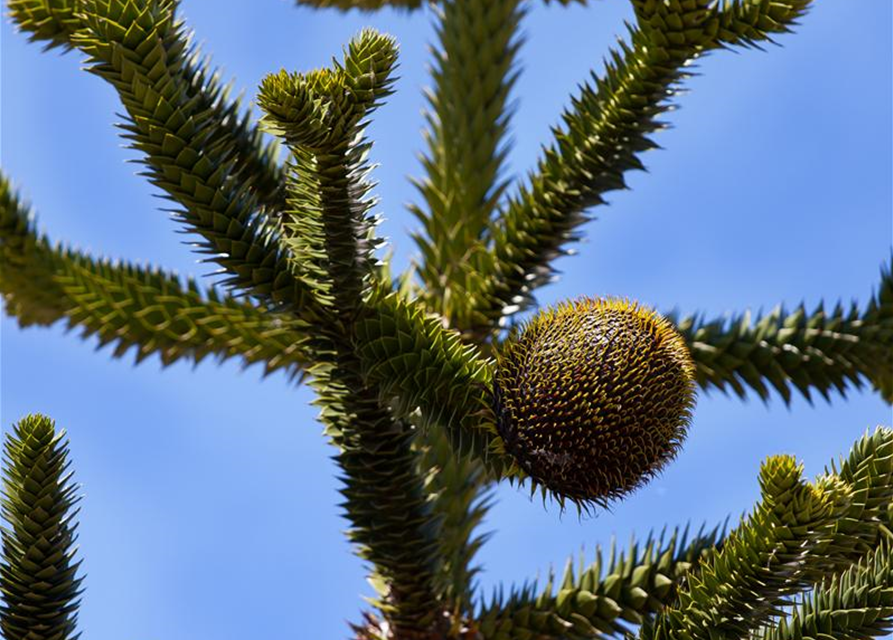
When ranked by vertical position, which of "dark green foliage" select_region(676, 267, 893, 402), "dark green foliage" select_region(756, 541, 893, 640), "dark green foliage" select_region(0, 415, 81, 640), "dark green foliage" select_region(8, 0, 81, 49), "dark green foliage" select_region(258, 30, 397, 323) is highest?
"dark green foliage" select_region(676, 267, 893, 402)

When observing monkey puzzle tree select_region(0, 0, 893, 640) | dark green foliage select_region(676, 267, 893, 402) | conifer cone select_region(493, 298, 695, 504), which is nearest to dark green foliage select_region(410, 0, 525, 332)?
monkey puzzle tree select_region(0, 0, 893, 640)

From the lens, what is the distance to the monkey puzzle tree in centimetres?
272

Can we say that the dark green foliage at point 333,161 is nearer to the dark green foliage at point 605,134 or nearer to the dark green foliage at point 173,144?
the dark green foliage at point 173,144

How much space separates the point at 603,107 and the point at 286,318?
1.28 meters

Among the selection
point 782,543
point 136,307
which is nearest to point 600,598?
point 782,543

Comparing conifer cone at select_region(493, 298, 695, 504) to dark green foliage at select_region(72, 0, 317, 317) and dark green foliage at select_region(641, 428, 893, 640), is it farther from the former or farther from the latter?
dark green foliage at select_region(72, 0, 317, 317)

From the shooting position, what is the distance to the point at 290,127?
269 centimetres

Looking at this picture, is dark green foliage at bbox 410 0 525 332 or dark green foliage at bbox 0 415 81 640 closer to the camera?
dark green foliage at bbox 0 415 81 640

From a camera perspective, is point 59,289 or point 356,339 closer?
point 356,339

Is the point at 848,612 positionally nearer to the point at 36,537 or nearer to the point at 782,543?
the point at 782,543

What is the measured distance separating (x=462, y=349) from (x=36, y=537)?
1.20 m

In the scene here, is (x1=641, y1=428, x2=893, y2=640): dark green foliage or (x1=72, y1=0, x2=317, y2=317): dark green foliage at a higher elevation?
(x1=72, y1=0, x2=317, y2=317): dark green foliage

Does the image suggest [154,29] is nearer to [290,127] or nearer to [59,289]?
[290,127]

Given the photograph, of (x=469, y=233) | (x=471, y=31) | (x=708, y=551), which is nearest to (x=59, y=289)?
(x=469, y=233)
